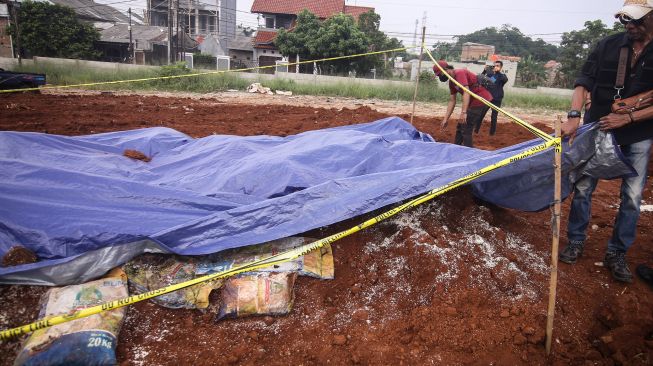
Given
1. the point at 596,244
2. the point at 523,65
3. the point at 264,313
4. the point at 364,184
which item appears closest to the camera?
the point at 264,313

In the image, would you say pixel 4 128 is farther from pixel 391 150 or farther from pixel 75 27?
pixel 75 27

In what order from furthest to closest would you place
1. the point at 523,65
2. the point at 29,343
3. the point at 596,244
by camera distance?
the point at 523,65 → the point at 596,244 → the point at 29,343

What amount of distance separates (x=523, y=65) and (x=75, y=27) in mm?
28730

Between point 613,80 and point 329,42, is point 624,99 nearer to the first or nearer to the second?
point 613,80

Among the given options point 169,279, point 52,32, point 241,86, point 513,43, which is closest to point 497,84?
point 169,279

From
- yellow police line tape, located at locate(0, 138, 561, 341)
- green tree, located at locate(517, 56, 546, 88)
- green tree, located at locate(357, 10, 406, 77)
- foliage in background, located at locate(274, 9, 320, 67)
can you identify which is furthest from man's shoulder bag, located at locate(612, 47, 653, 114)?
green tree, located at locate(517, 56, 546, 88)

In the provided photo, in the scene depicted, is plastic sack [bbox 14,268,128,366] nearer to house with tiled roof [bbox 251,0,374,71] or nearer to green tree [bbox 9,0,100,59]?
green tree [bbox 9,0,100,59]

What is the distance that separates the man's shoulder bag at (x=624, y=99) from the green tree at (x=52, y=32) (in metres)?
24.0

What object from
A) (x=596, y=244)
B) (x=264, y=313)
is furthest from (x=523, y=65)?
(x=264, y=313)

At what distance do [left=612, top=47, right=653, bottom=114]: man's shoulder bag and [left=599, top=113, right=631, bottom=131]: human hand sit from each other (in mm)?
33

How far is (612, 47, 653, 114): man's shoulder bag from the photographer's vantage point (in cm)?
208

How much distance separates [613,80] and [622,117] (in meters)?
0.30

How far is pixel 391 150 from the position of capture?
10.00ft

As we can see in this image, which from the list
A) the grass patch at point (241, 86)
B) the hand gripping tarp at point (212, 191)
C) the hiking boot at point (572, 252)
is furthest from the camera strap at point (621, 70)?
the grass patch at point (241, 86)
